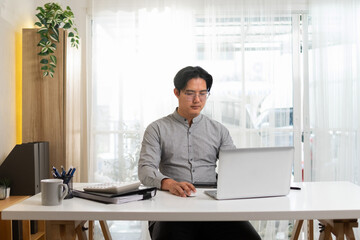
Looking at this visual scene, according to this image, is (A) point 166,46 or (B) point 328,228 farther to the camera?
(A) point 166,46

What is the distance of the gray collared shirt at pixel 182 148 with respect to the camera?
2.62 metres

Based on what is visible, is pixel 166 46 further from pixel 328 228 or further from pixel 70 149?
pixel 328 228

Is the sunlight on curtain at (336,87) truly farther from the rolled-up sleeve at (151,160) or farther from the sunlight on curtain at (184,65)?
the rolled-up sleeve at (151,160)

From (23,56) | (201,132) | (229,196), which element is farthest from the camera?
(23,56)

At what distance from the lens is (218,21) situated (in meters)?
3.94

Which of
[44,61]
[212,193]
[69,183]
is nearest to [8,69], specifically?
[44,61]

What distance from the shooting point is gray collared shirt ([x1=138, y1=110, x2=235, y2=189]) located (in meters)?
2.62

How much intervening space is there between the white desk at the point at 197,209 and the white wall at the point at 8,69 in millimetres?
1307

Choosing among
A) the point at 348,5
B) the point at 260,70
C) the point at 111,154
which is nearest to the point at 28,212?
the point at 111,154

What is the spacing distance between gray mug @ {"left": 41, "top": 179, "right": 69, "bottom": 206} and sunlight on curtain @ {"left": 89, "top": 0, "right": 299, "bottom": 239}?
205 cm

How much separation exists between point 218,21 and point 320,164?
1.57 meters

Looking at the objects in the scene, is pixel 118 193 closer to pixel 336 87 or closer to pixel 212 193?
pixel 212 193

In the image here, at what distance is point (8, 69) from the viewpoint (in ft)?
10.4

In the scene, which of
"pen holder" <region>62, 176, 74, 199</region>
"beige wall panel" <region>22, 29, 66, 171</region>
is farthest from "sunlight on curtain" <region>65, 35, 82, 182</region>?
"pen holder" <region>62, 176, 74, 199</region>
